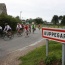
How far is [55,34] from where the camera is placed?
1048 cm

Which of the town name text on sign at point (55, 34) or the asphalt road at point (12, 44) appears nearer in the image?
the town name text on sign at point (55, 34)

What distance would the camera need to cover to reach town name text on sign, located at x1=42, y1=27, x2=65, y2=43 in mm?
9906

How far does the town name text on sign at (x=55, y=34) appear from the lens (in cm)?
991

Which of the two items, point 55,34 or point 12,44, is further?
point 12,44

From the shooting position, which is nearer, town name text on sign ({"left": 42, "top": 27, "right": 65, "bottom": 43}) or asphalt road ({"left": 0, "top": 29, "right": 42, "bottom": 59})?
town name text on sign ({"left": 42, "top": 27, "right": 65, "bottom": 43})

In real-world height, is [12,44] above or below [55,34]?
below

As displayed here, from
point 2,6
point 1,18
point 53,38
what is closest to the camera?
point 53,38

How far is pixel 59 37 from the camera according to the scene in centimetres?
1016

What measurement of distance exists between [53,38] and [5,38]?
1983cm

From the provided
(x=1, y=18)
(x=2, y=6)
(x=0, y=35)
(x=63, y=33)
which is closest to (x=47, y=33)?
(x=63, y=33)

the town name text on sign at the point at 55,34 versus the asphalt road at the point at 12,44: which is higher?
the town name text on sign at the point at 55,34

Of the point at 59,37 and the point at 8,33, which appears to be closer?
the point at 59,37

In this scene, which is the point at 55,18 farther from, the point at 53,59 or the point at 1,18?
the point at 53,59

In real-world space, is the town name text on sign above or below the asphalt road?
above
